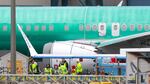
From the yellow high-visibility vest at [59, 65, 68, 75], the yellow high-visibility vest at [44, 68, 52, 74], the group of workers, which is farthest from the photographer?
the yellow high-visibility vest at [44, 68, 52, 74]

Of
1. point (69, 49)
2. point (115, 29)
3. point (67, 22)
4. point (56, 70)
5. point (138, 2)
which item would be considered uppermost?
point (138, 2)

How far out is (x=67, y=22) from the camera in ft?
111

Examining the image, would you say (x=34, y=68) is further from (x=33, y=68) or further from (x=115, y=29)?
(x=115, y=29)

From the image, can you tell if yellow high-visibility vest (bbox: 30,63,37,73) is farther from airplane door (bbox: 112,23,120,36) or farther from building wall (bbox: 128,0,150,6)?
building wall (bbox: 128,0,150,6)

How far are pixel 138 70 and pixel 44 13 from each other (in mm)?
18194

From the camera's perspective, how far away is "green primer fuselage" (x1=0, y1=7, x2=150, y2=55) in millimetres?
33375

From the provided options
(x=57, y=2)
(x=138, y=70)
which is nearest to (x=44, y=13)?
(x=138, y=70)

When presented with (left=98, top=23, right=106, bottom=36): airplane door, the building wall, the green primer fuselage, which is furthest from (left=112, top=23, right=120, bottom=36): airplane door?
the building wall

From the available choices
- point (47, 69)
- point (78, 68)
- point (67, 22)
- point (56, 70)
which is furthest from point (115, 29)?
point (47, 69)

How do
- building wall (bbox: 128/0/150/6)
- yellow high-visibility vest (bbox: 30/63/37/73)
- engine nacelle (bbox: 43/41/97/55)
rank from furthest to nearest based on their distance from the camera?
building wall (bbox: 128/0/150/6)
engine nacelle (bbox: 43/41/97/55)
yellow high-visibility vest (bbox: 30/63/37/73)

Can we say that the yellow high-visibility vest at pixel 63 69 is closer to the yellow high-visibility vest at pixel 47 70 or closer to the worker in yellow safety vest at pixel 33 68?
the yellow high-visibility vest at pixel 47 70

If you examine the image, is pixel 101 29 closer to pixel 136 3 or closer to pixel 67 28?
pixel 67 28

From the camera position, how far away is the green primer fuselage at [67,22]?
109 ft

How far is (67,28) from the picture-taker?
111 feet
